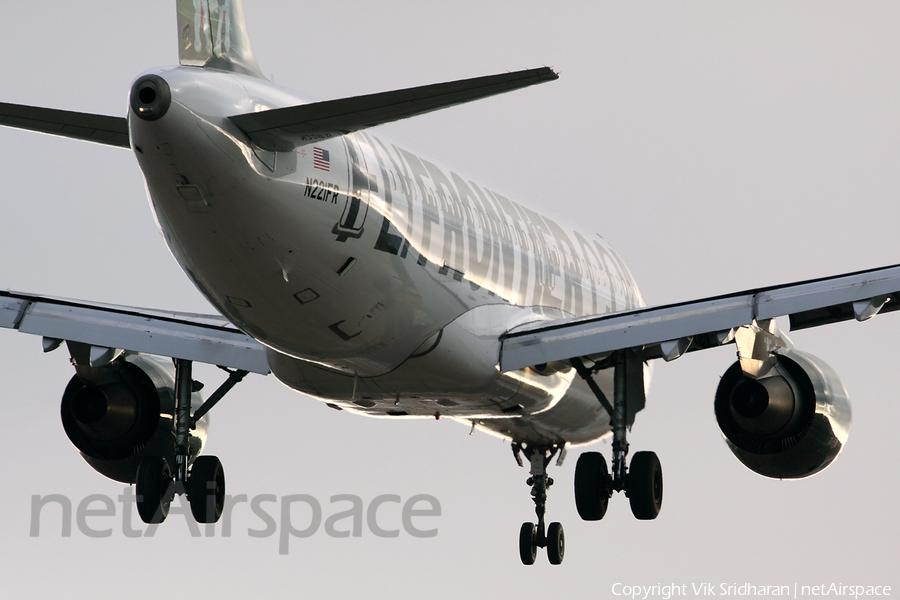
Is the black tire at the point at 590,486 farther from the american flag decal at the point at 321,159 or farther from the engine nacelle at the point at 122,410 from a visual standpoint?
the american flag decal at the point at 321,159

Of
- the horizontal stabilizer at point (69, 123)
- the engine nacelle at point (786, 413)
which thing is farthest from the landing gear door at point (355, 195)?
the engine nacelle at point (786, 413)

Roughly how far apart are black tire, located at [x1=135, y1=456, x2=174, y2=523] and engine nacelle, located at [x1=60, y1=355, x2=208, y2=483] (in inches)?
76.0

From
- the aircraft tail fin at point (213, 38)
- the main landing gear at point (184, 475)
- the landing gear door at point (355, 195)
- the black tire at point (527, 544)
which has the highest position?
the aircraft tail fin at point (213, 38)

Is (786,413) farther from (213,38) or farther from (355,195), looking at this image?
(213,38)

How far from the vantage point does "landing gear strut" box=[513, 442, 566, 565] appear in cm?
2733

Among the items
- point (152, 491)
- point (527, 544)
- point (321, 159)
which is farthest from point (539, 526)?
point (321, 159)

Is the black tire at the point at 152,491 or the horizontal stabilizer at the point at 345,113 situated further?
the black tire at the point at 152,491

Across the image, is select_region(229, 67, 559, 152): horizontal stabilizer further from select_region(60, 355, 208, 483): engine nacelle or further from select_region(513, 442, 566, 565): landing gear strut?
select_region(513, 442, 566, 565): landing gear strut

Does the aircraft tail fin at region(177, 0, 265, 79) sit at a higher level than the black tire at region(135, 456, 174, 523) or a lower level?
higher

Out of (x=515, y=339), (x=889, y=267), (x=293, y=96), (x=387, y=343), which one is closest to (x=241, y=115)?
(x=293, y=96)

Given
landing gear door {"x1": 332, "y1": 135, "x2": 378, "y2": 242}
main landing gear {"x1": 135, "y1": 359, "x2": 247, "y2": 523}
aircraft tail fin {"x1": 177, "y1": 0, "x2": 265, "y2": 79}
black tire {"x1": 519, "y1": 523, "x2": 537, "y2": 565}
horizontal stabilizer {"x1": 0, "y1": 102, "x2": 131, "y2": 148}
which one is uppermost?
aircraft tail fin {"x1": 177, "y1": 0, "x2": 265, "y2": 79}

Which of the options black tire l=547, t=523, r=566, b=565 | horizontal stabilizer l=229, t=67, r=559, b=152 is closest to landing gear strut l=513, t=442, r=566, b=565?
black tire l=547, t=523, r=566, b=565

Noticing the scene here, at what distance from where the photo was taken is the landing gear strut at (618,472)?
20.3m

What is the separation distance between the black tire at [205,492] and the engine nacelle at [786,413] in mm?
7414
